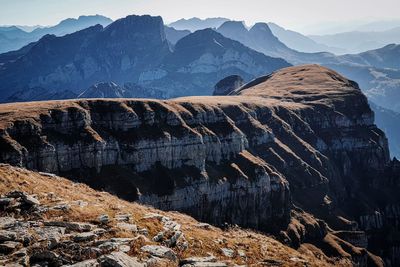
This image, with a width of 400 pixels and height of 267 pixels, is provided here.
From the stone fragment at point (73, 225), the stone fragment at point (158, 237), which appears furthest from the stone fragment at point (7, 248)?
the stone fragment at point (158, 237)

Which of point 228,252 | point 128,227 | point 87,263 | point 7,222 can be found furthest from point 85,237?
point 228,252

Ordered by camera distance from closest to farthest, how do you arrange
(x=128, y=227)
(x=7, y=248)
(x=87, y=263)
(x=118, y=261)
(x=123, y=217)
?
(x=87, y=263), (x=118, y=261), (x=7, y=248), (x=128, y=227), (x=123, y=217)

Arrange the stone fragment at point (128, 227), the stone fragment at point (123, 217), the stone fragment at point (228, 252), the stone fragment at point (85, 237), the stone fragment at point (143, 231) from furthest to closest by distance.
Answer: the stone fragment at point (123, 217) → the stone fragment at point (228, 252) → the stone fragment at point (143, 231) → the stone fragment at point (128, 227) → the stone fragment at point (85, 237)

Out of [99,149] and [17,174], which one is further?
[99,149]

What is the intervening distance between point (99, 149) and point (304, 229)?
94770mm

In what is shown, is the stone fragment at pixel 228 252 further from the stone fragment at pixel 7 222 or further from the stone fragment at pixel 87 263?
the stone fragment at pixel 7 222

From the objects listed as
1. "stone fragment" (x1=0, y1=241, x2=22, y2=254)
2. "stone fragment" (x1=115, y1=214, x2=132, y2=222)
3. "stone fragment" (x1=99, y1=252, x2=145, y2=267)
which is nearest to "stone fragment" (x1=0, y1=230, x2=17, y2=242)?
"stone fragment" (x1=0, y1=241, x2=22, y2=254)

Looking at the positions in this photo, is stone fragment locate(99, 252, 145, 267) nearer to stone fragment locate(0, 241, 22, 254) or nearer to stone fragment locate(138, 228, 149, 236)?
stone fragment locate(0, 241, 22, 254)

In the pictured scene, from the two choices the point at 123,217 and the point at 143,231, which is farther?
the point at 123,217

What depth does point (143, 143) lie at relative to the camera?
158 m

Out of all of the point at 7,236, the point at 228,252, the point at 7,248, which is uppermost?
the point at 7,236

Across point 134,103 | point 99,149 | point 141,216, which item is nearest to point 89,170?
point 99,149

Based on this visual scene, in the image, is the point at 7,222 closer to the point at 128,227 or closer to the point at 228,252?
the point at 128,227

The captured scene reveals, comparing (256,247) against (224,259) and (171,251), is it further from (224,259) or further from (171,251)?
(171,251)
